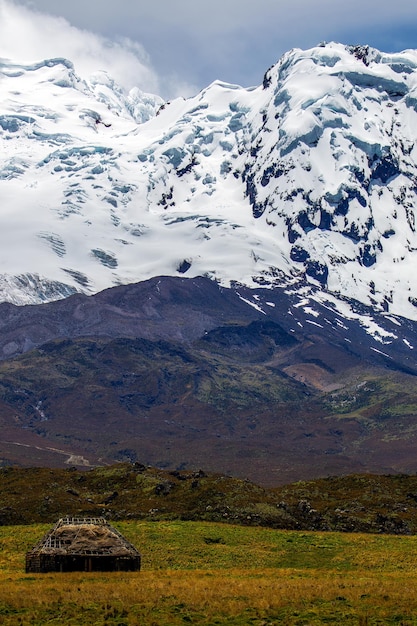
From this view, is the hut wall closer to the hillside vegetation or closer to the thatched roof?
the thatched roof

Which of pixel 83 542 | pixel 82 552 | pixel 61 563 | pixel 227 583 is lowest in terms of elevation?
pixel 227 583

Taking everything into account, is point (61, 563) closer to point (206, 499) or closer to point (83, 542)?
point (83, 542)

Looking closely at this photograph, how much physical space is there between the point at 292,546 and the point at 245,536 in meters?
5.18

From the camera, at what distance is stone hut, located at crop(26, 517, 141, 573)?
63312mm

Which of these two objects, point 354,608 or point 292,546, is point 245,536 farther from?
point 354,608

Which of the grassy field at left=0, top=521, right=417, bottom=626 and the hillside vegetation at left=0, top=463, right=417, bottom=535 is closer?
the grassy field at left=0, top=521, right=417, bottom=626

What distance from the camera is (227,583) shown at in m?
57.1

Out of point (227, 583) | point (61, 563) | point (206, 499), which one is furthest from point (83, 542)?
point (206, 499)

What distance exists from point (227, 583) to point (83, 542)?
38.0 ft

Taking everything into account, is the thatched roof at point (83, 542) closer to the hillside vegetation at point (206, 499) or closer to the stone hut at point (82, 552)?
the stone hut at point (82, 552)

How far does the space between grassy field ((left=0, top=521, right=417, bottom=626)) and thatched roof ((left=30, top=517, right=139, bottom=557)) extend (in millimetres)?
2231

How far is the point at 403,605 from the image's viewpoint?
49.0 m

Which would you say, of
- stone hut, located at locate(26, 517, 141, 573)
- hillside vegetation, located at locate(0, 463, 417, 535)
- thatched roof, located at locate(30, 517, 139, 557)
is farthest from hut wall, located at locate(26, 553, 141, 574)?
hillside vegetation, located at locate(0, 463, 417, 535)

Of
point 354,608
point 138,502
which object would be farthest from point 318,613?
point 138,502
